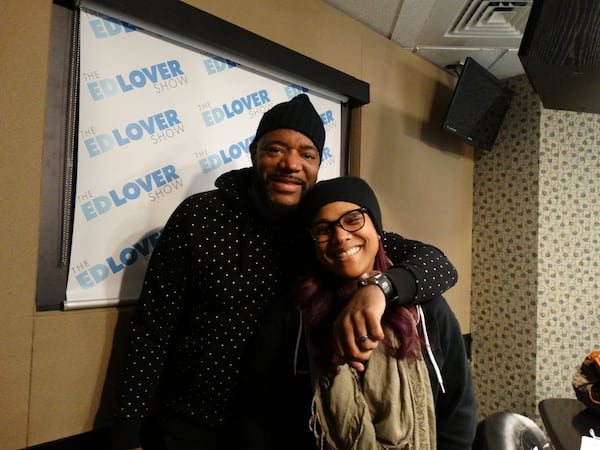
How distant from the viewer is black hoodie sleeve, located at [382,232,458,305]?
0.89 m

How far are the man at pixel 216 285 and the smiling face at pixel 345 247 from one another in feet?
0.45

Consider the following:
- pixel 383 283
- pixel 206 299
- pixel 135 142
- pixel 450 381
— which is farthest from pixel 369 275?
pixel 135 142

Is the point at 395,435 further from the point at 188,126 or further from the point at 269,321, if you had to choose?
the point at 188,126

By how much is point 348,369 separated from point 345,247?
29cm

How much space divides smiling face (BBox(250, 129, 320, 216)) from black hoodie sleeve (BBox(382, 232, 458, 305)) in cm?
35

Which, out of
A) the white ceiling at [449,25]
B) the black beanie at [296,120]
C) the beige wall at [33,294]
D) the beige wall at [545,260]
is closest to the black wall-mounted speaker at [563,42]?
the black beanie at [296,120]

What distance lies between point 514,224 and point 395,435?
2297mm

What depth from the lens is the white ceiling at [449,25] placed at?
1.91 m

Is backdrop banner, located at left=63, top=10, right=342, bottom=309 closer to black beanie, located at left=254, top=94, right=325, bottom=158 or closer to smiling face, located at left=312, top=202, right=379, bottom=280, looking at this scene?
black beanie, located at left=254, top=94, right=325, bottom=158

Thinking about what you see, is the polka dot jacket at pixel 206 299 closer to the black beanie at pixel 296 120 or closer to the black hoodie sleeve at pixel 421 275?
the black hoodie sleeve at pixel 421 275

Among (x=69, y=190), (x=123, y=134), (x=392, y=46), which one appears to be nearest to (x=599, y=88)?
(x=392, y=46)

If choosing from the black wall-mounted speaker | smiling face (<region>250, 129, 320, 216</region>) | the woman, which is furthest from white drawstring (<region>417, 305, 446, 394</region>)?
the black wall-mounted speaker

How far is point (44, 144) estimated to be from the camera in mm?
1153

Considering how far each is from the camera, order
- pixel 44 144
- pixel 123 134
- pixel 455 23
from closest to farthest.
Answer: pixel 44 144, pixel 123 134, pixel 455 23
